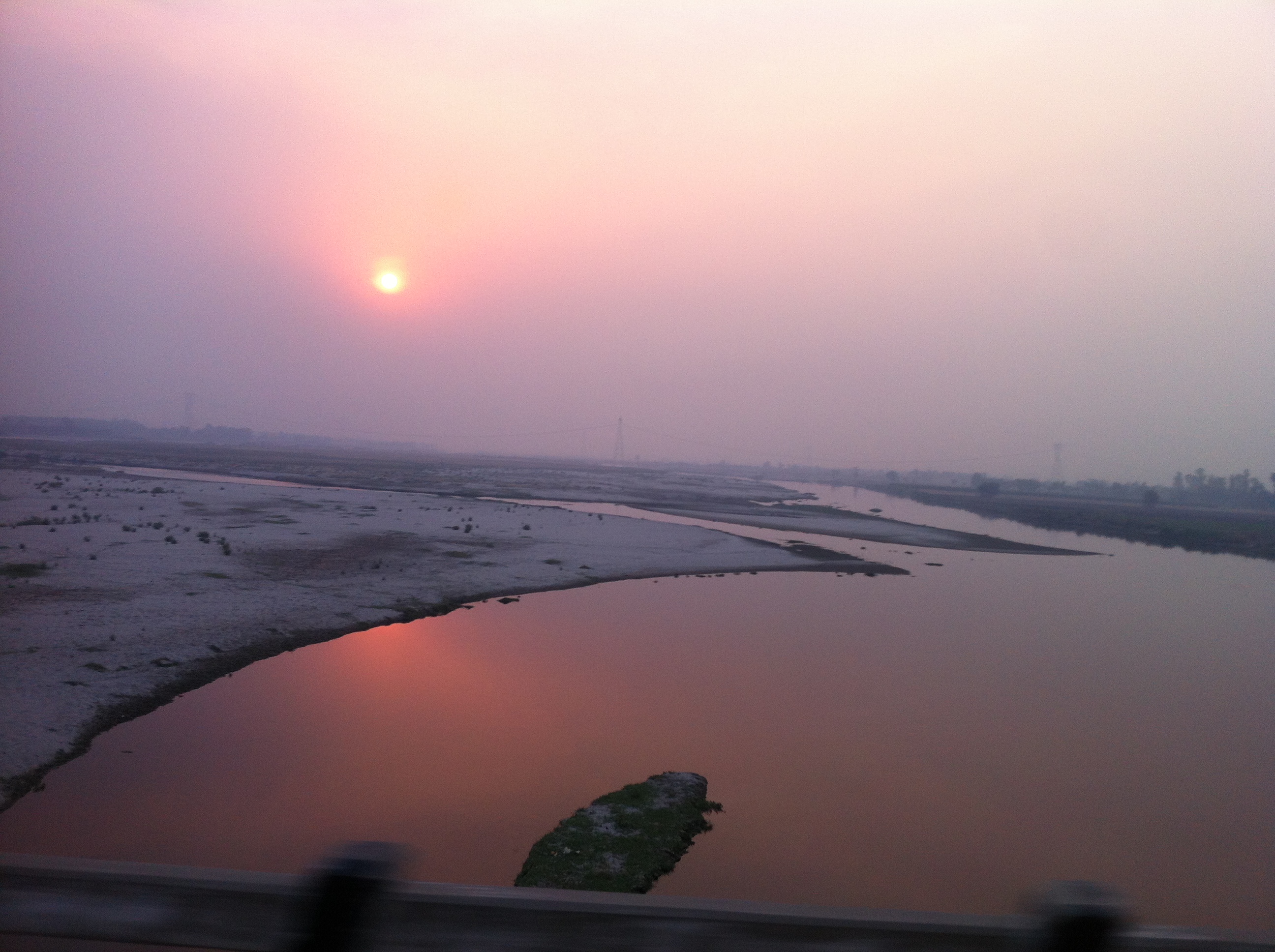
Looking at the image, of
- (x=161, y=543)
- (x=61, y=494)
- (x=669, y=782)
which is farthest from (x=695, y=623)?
(x=61, y=494)

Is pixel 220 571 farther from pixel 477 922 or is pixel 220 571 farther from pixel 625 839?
pixel 477 922

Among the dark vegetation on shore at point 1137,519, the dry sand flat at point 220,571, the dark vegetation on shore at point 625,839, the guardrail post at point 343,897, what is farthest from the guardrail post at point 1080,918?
the dark vegetation on shore at point 1137,519

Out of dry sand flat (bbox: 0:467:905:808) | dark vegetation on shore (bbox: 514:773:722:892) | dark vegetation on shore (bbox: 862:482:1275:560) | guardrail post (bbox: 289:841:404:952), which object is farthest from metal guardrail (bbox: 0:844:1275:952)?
dark vegetation on shore (bbox: 862:482:1275:560)

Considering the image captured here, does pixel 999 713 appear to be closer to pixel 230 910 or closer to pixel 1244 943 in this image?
pixel 1244 943

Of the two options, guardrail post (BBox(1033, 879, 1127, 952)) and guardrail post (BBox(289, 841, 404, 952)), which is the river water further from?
guardrail post (BBox(1033, 879, 1127, 952))

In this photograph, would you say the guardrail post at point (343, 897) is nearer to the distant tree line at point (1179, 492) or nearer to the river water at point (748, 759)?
the river water at point (748, 759)

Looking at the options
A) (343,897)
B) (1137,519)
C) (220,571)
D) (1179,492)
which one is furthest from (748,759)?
(1179,492)
